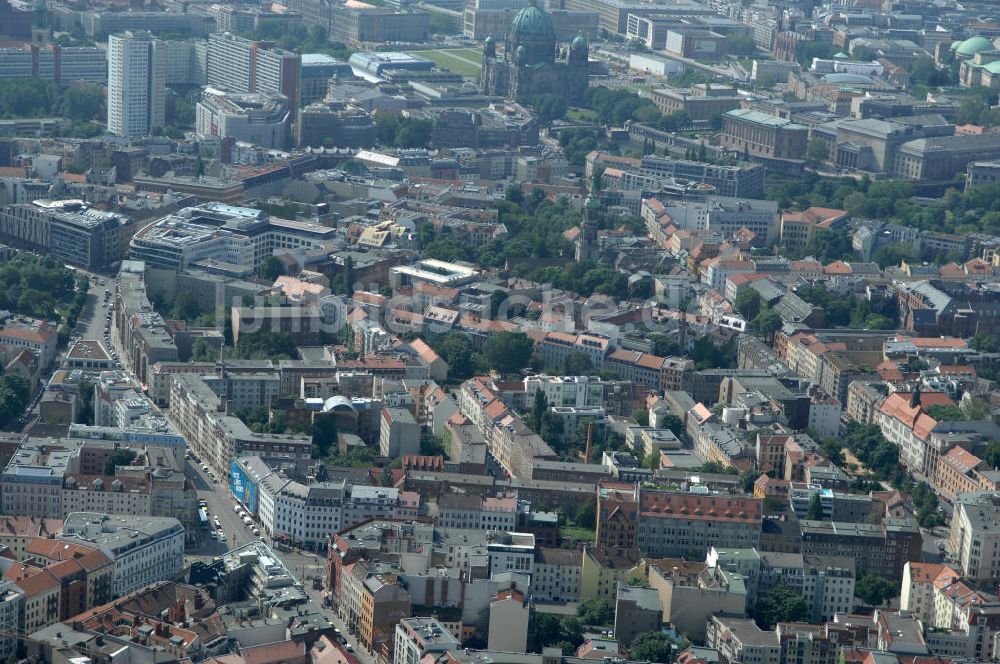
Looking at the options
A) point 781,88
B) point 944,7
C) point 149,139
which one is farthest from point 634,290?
point 944,7

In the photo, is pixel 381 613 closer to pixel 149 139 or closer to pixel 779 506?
pixel 779 506

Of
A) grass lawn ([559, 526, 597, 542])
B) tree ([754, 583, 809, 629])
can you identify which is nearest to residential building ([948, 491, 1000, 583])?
tree ([754, 583, 809, 629])

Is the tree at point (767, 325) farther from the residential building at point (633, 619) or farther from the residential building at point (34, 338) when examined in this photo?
the residential building at point (633, 619)

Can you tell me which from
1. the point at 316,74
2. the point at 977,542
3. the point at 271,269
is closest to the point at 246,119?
the point at 316,74

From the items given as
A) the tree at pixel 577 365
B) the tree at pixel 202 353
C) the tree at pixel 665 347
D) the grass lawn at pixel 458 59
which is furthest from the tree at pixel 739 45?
the tree at pixel 202 353

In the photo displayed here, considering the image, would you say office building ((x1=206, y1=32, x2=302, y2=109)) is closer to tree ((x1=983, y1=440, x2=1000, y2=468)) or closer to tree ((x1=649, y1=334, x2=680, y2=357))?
tree ((x1=649, y1=334, x2=680, y2=357))

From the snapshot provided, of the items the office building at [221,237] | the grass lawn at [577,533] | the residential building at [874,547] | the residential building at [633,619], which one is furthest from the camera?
the office building at [221,237]
